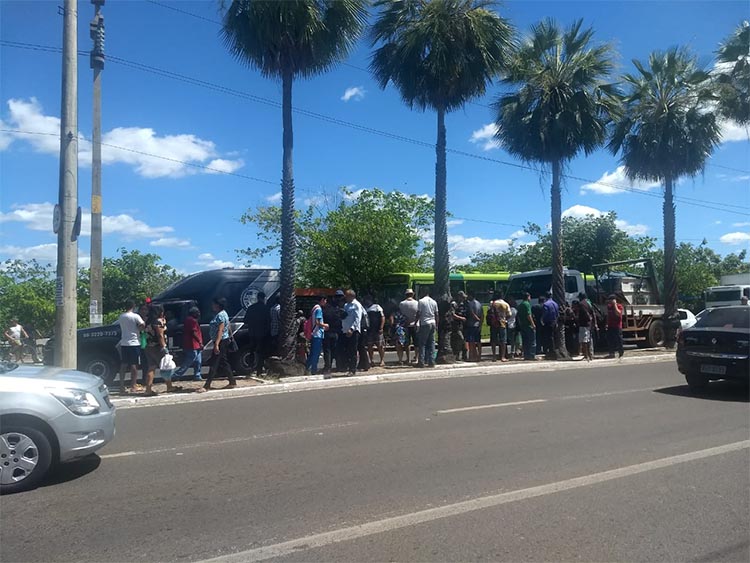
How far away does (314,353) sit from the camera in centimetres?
1398

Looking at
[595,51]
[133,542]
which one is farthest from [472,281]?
[133,542]

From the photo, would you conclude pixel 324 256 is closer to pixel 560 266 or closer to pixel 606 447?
pixel 560 266

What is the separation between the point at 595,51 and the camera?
18922 millimetres

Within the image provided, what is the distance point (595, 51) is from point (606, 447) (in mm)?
14991

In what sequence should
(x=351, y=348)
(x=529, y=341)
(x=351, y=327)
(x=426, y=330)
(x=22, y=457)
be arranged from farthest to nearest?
(x=529, y=341), (x=426, y=330), (x=351, y=348), (x=351, y=327), (x=22, y=457)

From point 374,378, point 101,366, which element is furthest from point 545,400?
point 101,366

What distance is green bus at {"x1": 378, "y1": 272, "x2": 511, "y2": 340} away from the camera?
22172 millimetres

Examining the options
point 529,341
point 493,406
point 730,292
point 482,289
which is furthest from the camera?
point 730,292

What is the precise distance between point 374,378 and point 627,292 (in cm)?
1262

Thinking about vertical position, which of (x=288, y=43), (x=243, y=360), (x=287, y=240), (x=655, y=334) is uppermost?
(x=288, y=43)

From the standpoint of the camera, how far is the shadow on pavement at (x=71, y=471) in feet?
20.5

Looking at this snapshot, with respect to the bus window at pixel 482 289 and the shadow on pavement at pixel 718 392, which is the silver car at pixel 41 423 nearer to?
the shadow on pavement at pixel 718 392

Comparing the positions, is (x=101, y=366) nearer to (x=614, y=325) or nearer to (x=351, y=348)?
(x=351, y=348)

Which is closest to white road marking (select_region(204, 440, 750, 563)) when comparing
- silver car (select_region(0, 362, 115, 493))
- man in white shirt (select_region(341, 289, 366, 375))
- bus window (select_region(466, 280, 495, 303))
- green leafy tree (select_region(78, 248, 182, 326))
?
silver car (select_region(0, 362, 115, 493))
